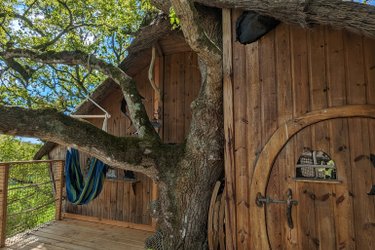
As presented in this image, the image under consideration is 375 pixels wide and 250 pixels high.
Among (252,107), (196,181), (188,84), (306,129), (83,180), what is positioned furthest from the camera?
(188,84)

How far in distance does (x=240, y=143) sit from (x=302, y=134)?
0.58m

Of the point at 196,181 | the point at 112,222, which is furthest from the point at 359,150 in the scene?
the point at 112,222

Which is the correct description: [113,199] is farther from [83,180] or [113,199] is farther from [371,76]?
[371,76]

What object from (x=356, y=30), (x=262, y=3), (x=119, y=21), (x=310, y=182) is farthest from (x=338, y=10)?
(x=119, y=21)

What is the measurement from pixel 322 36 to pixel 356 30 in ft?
1.34

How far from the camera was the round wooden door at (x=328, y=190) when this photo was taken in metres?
1.96

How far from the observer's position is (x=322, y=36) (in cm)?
222

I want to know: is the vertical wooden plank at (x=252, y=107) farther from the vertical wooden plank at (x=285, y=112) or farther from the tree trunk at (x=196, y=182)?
the tree trunk at (x=196, y=182)

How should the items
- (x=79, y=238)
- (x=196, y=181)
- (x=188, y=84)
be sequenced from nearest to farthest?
(x=196, y=181) < (x=79, y=238) < (x=188, y=84)

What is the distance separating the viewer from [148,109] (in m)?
4.67

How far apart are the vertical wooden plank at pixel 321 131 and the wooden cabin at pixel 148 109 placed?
7.60 feet

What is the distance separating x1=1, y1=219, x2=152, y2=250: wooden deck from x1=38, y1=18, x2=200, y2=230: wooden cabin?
0.31 meters

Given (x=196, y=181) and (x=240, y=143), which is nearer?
(x=240, y=143)

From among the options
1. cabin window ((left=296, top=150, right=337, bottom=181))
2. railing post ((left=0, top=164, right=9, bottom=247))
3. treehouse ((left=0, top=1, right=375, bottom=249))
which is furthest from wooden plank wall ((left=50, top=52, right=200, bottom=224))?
cabin window ((left=296, top=150, right=337, bottom=181))
